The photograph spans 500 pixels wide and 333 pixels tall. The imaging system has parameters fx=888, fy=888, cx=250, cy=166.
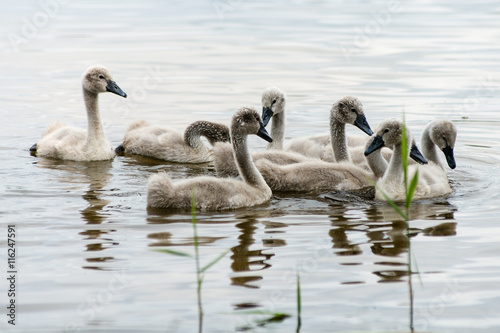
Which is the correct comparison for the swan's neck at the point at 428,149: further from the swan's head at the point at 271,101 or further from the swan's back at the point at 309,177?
the swan's head at the point at 271,101

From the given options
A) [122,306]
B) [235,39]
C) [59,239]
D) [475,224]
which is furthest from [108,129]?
[235,39]

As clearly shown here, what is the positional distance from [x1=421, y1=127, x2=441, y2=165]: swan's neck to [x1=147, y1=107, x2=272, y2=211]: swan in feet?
6.55

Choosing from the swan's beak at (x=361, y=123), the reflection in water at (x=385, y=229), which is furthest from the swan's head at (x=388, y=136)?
the swan's beak at (x=361, y=123)

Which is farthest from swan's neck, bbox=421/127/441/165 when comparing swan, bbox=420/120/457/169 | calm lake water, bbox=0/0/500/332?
calm lake water, bbox=0/0/500/332

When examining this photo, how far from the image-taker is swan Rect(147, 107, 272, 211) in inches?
305

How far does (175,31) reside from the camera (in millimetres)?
22031

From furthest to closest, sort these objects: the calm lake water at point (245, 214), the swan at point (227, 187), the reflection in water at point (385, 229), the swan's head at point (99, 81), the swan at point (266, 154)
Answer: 1. the swan's head at point (99, 81)
2. the swan at point (266, 154)
3. the swan at point (227, 187)
4. the reflection in water at point (385, 229)
5. the calm lake water at point (245, 214)

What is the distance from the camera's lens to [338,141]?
9.34 meters

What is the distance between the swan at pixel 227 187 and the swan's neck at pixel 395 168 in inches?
45.5

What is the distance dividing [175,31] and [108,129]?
1012 centimetres

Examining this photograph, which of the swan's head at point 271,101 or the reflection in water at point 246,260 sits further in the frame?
the swan's head at point 271,101

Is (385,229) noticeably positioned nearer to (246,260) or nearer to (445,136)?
(246,260)

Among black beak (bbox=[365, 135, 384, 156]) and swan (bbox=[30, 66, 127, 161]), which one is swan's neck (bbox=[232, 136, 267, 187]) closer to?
black beak (bbox=[365, 135, 384, 156])

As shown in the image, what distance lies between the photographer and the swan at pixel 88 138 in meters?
10.4
